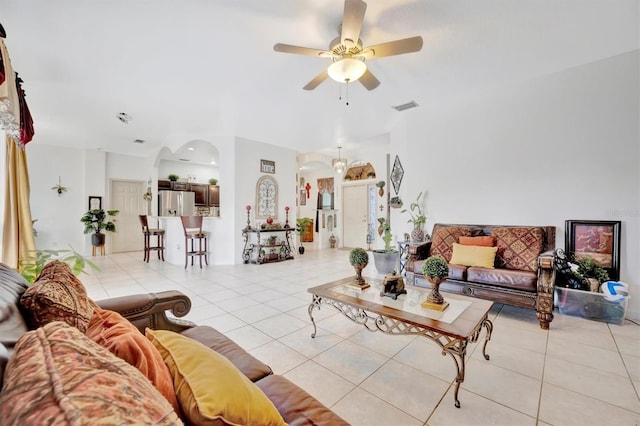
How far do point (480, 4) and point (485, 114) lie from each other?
1.88 m

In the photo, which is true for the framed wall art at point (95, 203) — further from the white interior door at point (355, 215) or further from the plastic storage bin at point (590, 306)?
the plastic storage bin at point (590, 306)

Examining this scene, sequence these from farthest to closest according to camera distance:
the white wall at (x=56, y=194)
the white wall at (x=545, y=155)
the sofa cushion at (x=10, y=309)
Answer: the white wall at (x=56, y=194), the white wall at (x=545, y=155), the sofa cushion at (x=10, y=309)

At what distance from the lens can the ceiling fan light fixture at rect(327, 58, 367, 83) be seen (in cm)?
214

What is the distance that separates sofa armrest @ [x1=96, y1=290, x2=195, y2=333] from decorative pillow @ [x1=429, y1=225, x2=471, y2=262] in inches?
121

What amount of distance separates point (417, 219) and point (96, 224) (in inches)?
293

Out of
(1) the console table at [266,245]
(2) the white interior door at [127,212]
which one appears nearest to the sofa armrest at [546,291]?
(1) the console table at [266,245]

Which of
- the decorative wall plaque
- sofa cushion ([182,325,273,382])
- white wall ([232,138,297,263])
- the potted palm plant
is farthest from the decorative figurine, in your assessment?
the potted palm plant

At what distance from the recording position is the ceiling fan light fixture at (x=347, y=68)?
2.14 meters

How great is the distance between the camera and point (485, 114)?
12.1 feet

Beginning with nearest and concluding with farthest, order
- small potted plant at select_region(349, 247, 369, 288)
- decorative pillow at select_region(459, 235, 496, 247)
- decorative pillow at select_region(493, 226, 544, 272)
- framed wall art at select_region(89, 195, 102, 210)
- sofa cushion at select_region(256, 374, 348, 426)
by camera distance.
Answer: sofa cushion at select_region(256, 374, 348, 426), small potted plant at select_region(349, 247, 369, 288), decorative pillow at select_region(493, 226, 544, 272), decorative pillow at select_region(459, 235, 496, 247), framed wall art at select_region(89, 195, 102, 210)

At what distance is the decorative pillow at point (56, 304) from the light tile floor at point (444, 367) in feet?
4.20

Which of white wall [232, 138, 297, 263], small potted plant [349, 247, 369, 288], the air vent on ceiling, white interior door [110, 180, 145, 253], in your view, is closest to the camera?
small potted plant [349, 247, 369, 288]

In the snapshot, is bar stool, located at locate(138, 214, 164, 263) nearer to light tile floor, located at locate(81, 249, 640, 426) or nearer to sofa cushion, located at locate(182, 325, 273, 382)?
light tile floor, located at locate(81, 249, 640, 426)

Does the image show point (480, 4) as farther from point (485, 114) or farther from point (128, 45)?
point (128, 45)
